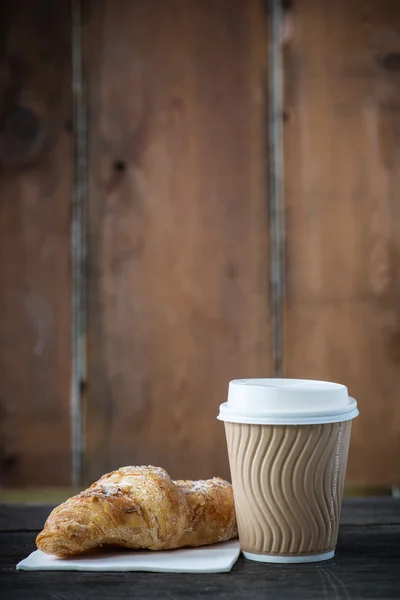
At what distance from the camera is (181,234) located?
7.70 ft

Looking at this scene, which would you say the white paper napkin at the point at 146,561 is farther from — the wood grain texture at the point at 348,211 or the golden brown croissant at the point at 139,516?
the wood grain texture at the point at 348,211

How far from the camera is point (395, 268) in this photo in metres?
2.35

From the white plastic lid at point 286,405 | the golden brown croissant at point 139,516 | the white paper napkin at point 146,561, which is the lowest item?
the white paper napkin at point 146,561

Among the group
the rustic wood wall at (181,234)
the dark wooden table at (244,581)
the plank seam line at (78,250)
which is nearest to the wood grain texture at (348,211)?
the rustic wood wall at (181,234)

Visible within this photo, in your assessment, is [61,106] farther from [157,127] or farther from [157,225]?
[157,225]

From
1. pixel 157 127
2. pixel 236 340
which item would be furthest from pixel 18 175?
pixel 236 340

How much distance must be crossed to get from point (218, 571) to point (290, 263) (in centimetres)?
158

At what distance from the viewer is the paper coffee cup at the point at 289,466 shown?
881mm

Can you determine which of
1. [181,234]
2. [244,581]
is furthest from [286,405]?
[181,234]

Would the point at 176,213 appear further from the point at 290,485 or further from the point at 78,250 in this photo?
the point at 290,485

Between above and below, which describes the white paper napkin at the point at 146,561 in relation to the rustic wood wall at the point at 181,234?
below

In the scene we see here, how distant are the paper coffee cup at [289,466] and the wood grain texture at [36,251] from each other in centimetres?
150

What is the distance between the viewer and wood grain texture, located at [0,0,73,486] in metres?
2.33

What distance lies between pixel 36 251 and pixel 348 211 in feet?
2.97
